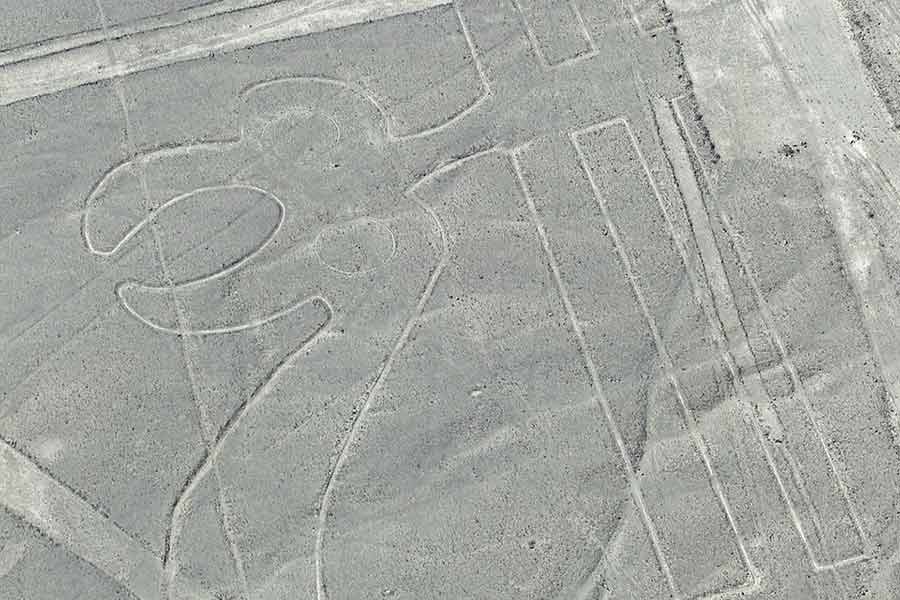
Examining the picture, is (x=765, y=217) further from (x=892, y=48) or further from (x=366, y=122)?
(x=366, y=122)

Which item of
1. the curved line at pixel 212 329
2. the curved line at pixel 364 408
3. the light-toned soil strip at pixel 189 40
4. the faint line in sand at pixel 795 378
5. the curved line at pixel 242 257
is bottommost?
the faint line in sand at pixel 795 378

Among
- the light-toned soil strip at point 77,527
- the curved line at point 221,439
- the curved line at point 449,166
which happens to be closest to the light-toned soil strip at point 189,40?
the curved line at point 449,166

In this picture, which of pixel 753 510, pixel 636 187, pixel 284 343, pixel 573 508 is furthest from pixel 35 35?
pixel 753 510

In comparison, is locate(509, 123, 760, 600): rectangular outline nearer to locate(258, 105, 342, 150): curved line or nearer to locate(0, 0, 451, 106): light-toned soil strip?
locate(258, 105, 342, 150): curved line

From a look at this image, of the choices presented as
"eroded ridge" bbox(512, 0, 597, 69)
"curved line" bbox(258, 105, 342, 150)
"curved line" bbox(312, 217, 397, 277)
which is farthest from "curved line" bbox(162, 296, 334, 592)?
"eroded ridge" bbox(512, 0, 597, 69)

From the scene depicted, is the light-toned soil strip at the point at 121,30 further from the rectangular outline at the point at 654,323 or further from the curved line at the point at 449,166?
the rectangular outline at the point at 654,323

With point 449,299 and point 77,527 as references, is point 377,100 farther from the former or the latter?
point 77,527

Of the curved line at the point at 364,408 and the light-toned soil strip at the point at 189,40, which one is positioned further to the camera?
the light-toned soil strip at the point at 189,40

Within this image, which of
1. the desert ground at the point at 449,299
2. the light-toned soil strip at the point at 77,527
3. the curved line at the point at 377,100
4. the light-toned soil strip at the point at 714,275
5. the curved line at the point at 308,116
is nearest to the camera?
the light-toned soil strip at the point at 77,527
